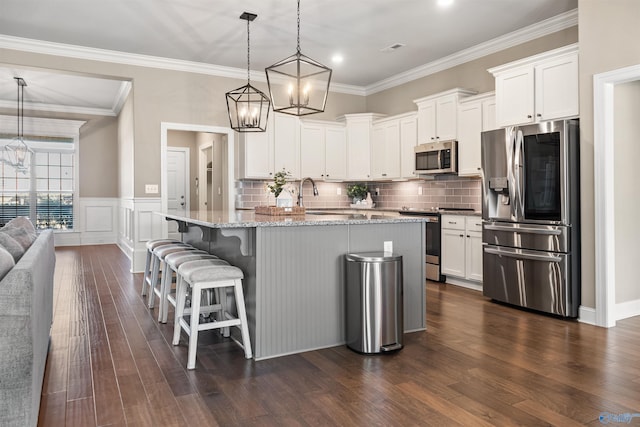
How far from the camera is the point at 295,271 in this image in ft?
10.3

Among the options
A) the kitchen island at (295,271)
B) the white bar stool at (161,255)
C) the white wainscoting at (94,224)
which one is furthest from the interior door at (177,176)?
the kitchen island at (295,271)

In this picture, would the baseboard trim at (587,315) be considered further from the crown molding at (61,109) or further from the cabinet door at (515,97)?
the crown molding at (61,109)

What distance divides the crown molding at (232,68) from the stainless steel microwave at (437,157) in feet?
3.89

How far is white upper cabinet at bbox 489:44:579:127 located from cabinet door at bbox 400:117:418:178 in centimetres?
168

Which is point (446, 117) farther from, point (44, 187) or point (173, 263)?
point (44, 187)

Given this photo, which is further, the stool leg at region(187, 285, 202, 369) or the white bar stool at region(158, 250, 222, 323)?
the white bar stool at region(158, 250, 222, 323)

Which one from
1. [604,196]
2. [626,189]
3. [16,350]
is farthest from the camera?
[626,189]

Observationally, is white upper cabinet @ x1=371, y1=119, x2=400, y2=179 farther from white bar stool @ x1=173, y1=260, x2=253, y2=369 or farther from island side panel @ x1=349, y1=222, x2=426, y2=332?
white bar stool @ x1=173, y1=260, x2=253, y2=369

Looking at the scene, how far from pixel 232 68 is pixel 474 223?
405 centimetres

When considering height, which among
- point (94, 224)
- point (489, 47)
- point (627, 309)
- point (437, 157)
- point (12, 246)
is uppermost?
point (489, 47)

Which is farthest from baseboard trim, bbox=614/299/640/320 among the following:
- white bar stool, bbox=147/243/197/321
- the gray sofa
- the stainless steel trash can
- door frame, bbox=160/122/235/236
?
door frame, bbox=160/122/235/236

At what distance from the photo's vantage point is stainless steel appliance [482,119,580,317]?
156 inches

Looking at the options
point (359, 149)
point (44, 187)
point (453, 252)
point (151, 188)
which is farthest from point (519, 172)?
point (44, 187)

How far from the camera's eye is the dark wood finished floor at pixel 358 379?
223cm
